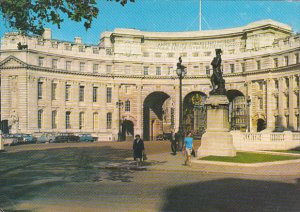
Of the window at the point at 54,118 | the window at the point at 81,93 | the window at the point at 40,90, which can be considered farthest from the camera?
the window at the point at 81,93

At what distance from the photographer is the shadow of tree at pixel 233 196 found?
35.8 ft

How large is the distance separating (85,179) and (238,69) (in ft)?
188

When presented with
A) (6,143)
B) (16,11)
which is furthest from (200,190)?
(6,143)

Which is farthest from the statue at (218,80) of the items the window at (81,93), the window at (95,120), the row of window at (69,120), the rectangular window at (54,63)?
the window at (95,120)

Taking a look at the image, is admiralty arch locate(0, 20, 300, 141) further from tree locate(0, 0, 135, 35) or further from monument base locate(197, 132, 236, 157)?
tree locate(0, 0, 135, 35)

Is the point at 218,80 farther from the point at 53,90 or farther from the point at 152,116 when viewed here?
the point at 152,116

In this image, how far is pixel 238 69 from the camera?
69.6 m

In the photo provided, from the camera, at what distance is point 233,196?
1259 centimetres

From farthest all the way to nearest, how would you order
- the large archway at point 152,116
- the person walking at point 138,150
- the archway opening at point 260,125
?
the large archway at point 152,116 → the archway opening at point 260,125 → the person walking at point 138,150

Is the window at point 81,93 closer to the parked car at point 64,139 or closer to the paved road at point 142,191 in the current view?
the parked car at point 64,139

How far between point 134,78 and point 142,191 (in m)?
58.0

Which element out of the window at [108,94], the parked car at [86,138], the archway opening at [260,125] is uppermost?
the window at [108,94]

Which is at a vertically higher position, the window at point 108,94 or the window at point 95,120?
the window at point 108,94

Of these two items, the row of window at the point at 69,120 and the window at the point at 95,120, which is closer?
the row of window at the point at 69,120
